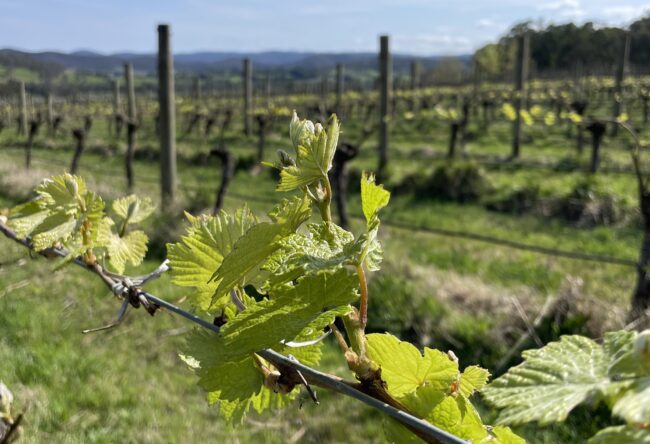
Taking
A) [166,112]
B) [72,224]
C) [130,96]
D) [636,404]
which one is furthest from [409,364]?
[130,96]

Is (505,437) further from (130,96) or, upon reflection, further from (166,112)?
(130,96)

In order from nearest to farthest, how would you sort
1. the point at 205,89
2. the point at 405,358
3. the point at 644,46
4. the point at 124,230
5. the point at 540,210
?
the point at 405,358, the point at 124,230, the point at 540,210, the point at 644,46, the point at 205,89

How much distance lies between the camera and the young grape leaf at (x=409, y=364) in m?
0.55

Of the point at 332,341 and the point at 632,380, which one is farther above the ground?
the point at 632,380

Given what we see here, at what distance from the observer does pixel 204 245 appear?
26.7 inches

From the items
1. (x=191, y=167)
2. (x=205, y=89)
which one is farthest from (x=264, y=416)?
(x=205, y=89)

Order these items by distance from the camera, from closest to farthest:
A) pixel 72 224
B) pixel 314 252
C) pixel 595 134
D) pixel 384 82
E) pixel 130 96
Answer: pixel 314 252
pixel 72 224
pixel 595 134
pixel 384 82
pixel 130 96

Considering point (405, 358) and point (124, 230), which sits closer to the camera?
point (405, 358)

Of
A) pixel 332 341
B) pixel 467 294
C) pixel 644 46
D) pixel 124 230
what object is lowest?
pixel 332 341

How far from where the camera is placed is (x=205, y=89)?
6469 centimetres

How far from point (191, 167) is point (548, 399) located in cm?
1489

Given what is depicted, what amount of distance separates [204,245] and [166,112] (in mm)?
6933

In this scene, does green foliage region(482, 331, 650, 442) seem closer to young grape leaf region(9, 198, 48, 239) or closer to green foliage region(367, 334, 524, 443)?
green foliage region(367, 334, 524, 443)

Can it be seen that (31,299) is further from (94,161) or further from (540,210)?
(94,161)
